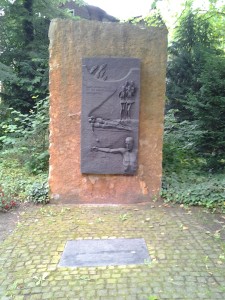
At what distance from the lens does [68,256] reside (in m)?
3.14

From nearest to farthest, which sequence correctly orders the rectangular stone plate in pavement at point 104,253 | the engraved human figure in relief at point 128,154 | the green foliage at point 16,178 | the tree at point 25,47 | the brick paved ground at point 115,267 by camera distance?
the brick paved ground at point 115,267 < the rectangular stone plate in pavement at point 104,253 < the engraved human figure in relief at point 128,154 < the green foliage at point 16,178 < the tree at point 25,47

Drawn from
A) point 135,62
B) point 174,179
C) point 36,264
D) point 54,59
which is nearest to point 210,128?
point 174,179

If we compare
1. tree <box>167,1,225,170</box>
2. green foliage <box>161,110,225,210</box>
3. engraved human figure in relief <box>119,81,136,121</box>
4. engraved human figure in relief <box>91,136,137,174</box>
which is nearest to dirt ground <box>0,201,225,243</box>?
green foliage <box>161,110,225,210</box>

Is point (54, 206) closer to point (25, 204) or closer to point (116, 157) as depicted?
point (25, 204)

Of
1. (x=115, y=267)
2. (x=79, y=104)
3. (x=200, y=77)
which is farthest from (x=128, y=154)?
(x=200, y=77)

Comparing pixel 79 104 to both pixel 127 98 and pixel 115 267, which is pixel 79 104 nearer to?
pixel 127 98

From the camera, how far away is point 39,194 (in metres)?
4.86

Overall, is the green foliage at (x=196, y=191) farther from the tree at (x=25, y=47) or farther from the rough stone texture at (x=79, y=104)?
the tree at (x=25, y=47)

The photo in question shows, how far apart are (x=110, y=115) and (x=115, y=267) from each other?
8.14ft

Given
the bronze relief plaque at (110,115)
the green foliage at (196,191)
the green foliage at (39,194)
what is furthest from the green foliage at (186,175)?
the green foliage at (39,194)

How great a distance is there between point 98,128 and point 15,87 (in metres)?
6.04

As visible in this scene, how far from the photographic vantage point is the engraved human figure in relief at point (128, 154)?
474 cm

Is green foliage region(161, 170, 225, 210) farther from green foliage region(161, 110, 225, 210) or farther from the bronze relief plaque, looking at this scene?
the bronze relief plaque

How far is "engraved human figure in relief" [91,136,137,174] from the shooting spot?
4.74m
